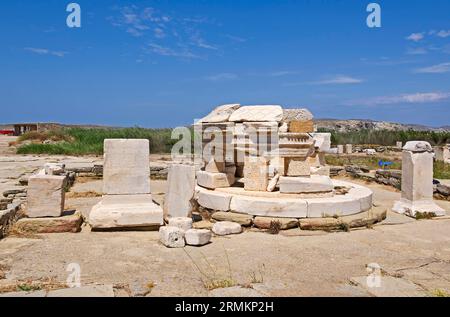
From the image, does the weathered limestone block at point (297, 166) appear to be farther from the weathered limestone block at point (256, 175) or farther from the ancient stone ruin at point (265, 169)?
the weathered limestone block at point (256, 175)

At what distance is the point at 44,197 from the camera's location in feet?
20.4

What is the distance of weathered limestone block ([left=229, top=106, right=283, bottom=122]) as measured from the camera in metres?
7.67

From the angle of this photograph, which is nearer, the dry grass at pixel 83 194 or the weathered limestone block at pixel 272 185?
the weathered limestone block at pixel 272 185

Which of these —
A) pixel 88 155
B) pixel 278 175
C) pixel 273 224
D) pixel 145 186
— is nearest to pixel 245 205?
pixel 273 224

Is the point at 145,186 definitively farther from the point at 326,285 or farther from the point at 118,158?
the point at 326,285

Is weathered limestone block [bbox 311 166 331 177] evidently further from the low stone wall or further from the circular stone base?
the low stone wall

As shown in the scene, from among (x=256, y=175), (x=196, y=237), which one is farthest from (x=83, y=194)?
(x=196, y=237)

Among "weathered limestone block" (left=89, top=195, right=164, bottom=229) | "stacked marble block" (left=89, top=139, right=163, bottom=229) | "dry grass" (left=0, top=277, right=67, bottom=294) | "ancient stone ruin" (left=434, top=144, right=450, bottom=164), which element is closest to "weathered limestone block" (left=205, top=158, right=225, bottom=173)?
"stacked marble block" (left=89, top=139, right=163, bottom=229)

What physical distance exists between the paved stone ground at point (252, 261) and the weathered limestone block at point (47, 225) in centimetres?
18

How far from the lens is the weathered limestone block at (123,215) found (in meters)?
6.27

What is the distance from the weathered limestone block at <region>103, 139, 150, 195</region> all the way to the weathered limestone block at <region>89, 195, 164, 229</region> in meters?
0.24

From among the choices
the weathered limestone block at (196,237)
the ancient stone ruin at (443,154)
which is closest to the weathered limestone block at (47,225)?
the weathered limestone block at (196,237)

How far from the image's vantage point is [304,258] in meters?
5.09
